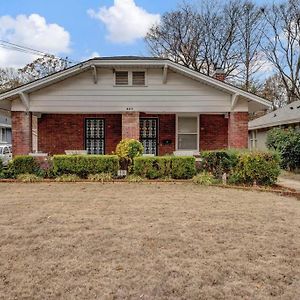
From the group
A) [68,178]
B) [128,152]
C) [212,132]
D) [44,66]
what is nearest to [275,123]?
[212,132]

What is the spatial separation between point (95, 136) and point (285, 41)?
79.9 ft

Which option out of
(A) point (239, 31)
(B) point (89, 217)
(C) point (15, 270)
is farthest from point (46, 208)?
(A) point (239, 31)

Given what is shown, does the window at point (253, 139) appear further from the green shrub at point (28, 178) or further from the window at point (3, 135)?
the window at point (3, 135)

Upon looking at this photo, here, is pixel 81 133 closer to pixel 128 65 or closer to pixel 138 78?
pixel 138 78

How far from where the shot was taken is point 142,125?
17641mm

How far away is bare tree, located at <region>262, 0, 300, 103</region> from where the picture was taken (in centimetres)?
3375

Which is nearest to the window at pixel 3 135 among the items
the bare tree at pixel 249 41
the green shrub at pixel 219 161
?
the bare tree at pixel 249 41

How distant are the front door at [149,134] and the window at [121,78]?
286 centimetres

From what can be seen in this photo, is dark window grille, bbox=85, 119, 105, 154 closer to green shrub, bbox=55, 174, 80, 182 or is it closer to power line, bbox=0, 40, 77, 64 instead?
green shrub, bbox=55, 174, 80, 182

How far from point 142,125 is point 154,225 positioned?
11484 mm

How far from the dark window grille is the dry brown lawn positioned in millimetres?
8717

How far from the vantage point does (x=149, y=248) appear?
5.14 metres

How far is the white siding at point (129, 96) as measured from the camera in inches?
588

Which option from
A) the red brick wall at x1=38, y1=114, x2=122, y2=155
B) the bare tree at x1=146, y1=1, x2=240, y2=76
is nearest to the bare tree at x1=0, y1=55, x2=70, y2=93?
the bare tree at x1=146, y1=1, x2=240, y2=76
